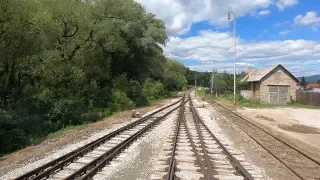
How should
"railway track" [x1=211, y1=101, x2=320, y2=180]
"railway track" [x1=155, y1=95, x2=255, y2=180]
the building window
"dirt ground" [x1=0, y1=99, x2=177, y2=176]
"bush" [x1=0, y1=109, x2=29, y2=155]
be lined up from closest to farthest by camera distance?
"railway track" [x1=155, y1=95, x2=255, y2=180], "railway track" [x1=211, y1=101, x2=320, y2=180], "dirt ground" [x1=0, y1=99, x2=177, y2=176], "bush" [x1=0, y1=109, x2=29, y2=155], the building window

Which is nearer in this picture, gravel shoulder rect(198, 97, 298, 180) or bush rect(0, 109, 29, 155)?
gravel shoulder rect(198, 97, 298, 180)

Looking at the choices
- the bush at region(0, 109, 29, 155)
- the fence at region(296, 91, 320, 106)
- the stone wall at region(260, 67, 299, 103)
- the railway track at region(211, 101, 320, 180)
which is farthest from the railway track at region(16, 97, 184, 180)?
the stone wall at region(260, 67, 299, 103)

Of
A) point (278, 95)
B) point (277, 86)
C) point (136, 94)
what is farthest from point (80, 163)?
point (277, 86)

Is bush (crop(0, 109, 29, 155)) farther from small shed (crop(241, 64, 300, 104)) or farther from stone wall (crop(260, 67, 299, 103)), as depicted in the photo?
stone wall (crop(260, 67, 299, 103))

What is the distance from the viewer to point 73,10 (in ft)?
93.8

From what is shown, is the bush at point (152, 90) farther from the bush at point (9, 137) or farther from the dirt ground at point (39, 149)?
the bush at point (9, 137)

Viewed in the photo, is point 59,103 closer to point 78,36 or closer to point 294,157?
point 78,36

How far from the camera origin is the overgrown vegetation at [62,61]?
1973 cm

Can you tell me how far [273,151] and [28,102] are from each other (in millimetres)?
15908

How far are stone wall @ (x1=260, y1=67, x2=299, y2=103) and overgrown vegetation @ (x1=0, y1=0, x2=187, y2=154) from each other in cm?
1588

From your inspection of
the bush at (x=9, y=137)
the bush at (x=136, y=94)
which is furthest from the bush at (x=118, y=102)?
the bush at (x=9, y=137)

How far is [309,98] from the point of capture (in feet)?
138

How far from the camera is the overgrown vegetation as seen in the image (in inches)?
777

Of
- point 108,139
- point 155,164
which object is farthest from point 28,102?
point 155,164
